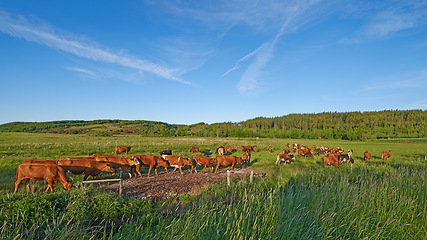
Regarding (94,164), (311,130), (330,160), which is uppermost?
(311,130)

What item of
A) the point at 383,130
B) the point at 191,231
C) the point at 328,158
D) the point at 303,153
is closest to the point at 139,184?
the point at 191,231

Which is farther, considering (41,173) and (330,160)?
(330,160)

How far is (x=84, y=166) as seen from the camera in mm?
13453

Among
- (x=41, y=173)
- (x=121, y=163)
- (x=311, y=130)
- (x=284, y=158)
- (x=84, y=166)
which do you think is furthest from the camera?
(x=311, y=130)

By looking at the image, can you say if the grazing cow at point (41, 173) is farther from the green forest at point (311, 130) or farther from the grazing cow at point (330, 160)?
the green forest at point (311, 130)

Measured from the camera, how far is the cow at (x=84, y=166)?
519 inches

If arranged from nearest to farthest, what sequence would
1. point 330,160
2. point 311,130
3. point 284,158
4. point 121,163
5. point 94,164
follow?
point 94,164, point 121,163, point 330,160, point 284,158, point 311,130

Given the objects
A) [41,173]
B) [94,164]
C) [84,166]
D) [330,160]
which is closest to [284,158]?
[330,160]

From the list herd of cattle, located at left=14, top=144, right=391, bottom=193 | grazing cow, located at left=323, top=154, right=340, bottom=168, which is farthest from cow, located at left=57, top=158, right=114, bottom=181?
grazing cow, located at left=323, top=154, right=340, bottom=168

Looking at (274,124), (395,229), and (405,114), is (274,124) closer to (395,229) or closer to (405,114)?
(405,114)

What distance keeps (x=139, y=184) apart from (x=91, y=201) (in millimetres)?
5307

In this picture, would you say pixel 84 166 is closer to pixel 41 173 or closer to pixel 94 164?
pixel 94 164

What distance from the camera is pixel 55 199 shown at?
25.1 ft

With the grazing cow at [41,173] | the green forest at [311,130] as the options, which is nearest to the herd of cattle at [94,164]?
the grazing cow at [41,173]
